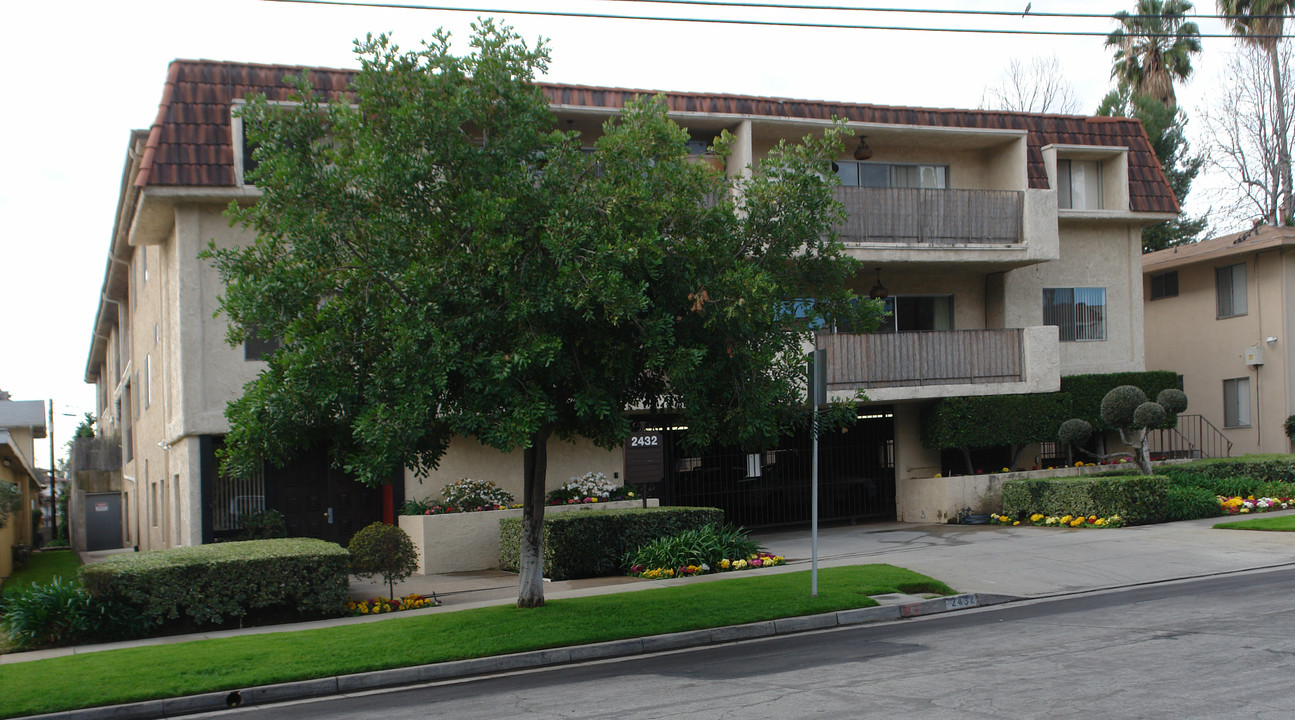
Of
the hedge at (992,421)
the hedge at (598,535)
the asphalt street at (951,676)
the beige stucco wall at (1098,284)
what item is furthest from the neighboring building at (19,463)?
the beige stucco wall at (1098,284)

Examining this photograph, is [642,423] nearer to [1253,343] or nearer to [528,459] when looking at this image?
[528,459]

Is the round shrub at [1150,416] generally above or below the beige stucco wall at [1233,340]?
below

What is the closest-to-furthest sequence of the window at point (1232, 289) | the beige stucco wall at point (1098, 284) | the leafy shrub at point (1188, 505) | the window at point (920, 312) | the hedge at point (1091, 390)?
the leafy shrub at point (1188, 505) → the hedge at point (1091, 390) → the window at point (920, 312) → the beige stucco wall at point (1098, 284) → the window at point (1232, 289)

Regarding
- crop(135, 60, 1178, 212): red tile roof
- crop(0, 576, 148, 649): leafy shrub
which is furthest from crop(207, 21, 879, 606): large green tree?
crop(135, 60, 1178, 212): red tile roof

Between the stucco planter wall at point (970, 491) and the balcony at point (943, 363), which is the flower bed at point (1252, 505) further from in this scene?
the balcony at point (943, 363)

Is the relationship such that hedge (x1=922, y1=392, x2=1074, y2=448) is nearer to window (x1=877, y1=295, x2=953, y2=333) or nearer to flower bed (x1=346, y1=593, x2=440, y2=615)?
window (x1=877, y1=295, x2=953, y2=333)

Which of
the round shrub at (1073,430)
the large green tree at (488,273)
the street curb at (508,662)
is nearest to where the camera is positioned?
the street curb at (508,662)

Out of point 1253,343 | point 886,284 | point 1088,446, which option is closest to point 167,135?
point 886,284

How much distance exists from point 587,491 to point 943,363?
26.3 feet

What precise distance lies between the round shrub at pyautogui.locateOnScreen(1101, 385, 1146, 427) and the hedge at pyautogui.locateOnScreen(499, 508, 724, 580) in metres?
8.84

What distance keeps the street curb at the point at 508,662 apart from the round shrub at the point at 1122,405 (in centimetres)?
924

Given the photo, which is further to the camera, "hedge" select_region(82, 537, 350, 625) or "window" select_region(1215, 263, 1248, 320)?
"window" select_region(1215, 263, 1248, 320)

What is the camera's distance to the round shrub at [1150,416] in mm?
19594

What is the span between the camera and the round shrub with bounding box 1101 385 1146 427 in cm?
2012
